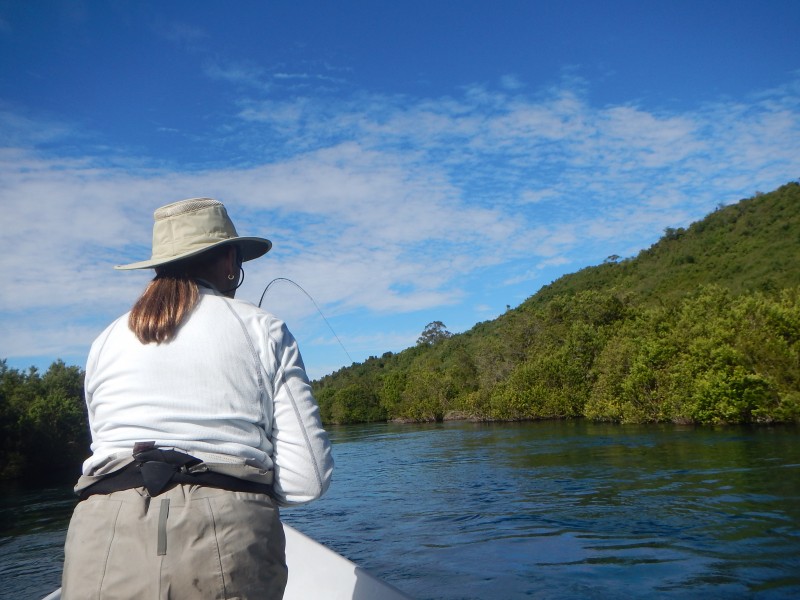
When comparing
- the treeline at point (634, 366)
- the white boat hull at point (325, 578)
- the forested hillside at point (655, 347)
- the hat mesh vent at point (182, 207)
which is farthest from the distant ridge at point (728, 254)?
the hat mesh vent at point (182, 207)

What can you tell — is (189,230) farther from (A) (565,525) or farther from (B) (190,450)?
(A) (565,525)

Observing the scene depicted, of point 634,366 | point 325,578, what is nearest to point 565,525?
point 325,578

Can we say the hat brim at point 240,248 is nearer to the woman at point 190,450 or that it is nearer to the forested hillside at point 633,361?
the woman at point 190,450

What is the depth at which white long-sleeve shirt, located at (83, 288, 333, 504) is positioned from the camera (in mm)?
1821

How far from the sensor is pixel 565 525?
9.85 m

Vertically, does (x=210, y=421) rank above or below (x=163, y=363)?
below

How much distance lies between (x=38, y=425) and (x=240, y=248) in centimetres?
3842

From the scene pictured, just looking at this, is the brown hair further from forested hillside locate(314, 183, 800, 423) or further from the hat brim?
forested hillside locate(314, 183, 800, 423)

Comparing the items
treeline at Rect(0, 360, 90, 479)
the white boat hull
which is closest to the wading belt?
the white boat hull

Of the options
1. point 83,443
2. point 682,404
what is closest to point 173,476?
point 682,404

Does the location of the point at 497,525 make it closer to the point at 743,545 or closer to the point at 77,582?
the point at 743,545

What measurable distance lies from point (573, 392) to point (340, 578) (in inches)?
1817

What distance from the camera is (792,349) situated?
82.3ft

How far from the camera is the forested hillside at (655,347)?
2634 centimetres
